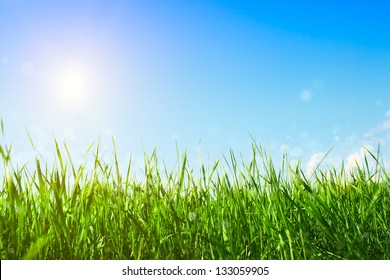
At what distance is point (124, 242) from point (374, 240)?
1.06 meters

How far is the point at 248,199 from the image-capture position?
7.72 ft

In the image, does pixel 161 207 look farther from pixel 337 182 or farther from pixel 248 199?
pixel 337 182

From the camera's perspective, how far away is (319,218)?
205 centimetres

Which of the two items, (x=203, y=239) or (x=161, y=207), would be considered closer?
(x=203, y=239)

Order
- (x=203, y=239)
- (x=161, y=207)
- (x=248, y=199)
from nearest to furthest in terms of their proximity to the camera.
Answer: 1. (x=203, y=239)
2. (x=161, y=207)
3. (x=248, y=199)
